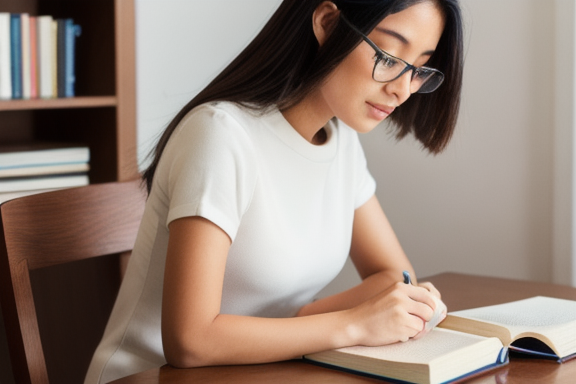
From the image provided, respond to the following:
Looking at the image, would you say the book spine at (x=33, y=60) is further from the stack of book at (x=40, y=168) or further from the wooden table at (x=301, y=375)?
the wooden table at (x=301, y=375)

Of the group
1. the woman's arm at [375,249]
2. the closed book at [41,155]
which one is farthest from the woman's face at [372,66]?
the closed book at [41,155]

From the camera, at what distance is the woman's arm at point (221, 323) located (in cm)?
107

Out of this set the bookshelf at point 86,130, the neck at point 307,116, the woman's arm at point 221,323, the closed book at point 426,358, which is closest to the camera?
the closed book at point 426,358

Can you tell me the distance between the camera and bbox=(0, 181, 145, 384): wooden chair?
1.26 m

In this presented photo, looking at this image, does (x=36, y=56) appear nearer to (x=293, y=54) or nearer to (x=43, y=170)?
(x=43, y=170)

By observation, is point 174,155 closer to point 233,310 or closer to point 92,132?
point 233,310

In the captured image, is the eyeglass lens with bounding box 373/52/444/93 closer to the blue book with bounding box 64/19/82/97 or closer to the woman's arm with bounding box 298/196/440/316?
the woman's arm with bounding box 298/196/440/316

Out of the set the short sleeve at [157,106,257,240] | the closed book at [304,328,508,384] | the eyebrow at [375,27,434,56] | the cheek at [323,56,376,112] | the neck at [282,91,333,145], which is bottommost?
the closed book at [304,328,508,384]

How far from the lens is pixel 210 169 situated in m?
1.16

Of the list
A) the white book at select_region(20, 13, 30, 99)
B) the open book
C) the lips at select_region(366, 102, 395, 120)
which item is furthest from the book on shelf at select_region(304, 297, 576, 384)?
the white book at select_region(20, 13, 30, 99)

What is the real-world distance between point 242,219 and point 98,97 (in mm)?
988

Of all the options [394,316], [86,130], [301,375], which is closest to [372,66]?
[394,316]

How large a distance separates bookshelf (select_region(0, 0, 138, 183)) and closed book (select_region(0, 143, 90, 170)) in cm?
8

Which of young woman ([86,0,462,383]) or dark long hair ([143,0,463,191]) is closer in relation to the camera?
young woman ([86,0,462,383])
